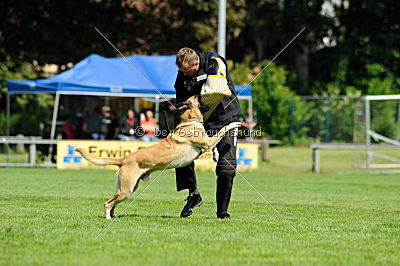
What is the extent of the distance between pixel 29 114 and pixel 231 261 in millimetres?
26420

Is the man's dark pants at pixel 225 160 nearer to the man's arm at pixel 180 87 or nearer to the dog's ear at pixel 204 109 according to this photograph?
the dog's ear at pixel 204 109

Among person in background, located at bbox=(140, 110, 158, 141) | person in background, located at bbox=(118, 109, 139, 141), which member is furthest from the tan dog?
person in background, located at bbox=(118, 109, 139, 141)

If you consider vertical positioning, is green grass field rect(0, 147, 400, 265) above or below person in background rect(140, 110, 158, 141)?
below

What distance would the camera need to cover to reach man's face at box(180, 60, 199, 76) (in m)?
7.64

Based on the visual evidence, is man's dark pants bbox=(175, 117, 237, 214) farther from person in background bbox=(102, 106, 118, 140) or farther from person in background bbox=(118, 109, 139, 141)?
person in background bbox=(102, 106, 118, 140)

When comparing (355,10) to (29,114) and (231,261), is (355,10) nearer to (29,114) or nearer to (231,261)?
(29,114)

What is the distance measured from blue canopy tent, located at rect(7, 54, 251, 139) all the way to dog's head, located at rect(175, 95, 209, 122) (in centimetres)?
1053

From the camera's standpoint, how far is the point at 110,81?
19109 millimetres

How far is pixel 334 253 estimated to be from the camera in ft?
19.7

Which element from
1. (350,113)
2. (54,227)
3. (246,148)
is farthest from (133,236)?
(350,113)

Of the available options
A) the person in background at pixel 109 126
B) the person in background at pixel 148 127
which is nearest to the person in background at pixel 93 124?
the person in background at pixel 109 126

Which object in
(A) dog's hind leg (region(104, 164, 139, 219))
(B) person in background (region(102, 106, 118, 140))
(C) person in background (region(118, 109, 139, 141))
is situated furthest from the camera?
(B) person in background (region(102, 106, 118, 140))

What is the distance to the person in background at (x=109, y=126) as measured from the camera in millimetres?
21172

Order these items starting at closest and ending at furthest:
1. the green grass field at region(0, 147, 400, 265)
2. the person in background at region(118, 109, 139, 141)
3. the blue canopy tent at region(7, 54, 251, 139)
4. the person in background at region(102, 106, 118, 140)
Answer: the green grass field at region(0, 147, 400, 265) → the blue canopy tent at region(7, 54, 251, 139) → the person in background at region(118, 109, 139, 141) → the person in background at region(102, 106, 118, 140)
